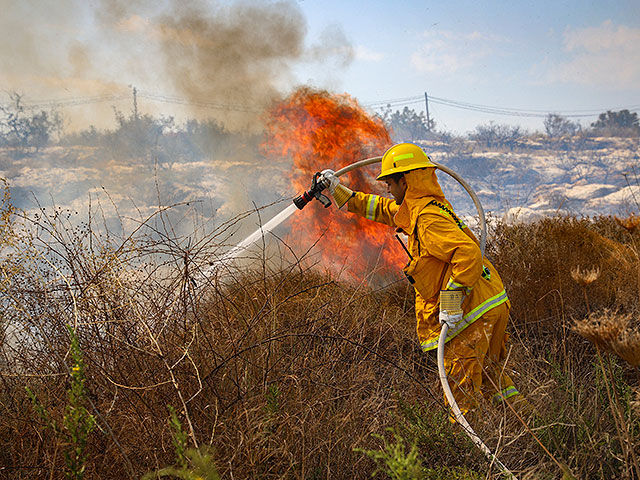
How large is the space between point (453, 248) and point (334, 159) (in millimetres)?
4454

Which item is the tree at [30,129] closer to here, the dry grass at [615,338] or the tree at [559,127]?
the dry grass at [615,338]

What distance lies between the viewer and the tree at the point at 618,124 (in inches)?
1880

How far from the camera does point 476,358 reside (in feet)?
11.9

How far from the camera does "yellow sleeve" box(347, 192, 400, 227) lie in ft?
14.4

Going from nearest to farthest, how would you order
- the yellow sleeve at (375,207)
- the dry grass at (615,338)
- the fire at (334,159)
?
1. the dry grass at (615,338)
2. the yellow sleeve at (375,207)
3. the fire at (334,159)

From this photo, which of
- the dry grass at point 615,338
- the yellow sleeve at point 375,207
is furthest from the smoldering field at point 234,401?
the yellow sleeve at point 375,207

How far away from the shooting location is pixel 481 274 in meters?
3.66

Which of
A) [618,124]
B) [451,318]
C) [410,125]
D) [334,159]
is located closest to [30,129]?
[334,159]

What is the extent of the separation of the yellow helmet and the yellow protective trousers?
4.13ft

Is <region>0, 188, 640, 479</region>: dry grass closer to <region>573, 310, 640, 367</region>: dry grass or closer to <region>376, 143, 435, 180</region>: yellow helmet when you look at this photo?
<region>573, 310, 640, 367</region>: dry grass

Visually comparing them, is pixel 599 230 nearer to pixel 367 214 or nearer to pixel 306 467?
pixel 367 214

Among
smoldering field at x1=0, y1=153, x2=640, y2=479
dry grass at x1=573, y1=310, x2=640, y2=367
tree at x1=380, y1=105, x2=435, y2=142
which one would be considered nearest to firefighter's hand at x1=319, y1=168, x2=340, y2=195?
smoldering field at x1=0, y1=153, x2=640, y2=479

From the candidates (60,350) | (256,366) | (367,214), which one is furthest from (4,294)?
(367,214)

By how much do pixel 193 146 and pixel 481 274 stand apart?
11.9 m
